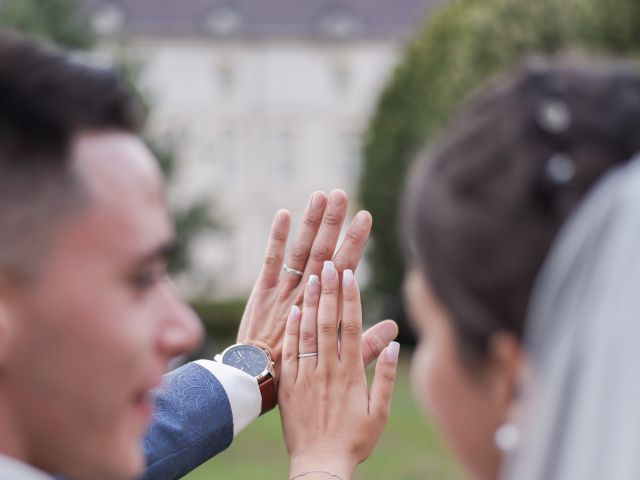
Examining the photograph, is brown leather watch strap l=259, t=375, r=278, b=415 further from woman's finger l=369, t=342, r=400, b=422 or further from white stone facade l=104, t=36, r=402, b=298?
white stone facade l=104, t=36, r=402, b=298

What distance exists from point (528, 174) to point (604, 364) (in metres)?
0.29

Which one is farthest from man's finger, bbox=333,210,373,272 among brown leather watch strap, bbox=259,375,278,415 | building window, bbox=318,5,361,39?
building window, bbox=318,5,361,39

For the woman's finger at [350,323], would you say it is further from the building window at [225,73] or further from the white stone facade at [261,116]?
the building window at [225,73]

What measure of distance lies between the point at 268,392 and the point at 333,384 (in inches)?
7.3

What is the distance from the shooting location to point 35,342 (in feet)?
5.48

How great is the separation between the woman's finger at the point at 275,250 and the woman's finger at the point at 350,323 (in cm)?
25

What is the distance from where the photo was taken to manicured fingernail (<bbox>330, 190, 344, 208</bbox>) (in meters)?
2.79

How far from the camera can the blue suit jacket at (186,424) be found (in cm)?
265

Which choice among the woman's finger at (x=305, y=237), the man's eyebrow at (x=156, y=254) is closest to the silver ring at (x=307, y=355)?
the woman's finger at (x=305, y=237)

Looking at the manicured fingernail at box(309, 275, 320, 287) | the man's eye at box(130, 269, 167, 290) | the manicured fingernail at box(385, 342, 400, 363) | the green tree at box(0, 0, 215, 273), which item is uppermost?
the man's eye at box(130, 269, 167, 290)

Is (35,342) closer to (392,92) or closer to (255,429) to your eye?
(255,429)

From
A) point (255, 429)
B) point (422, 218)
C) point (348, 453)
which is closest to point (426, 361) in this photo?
point (422, 218)

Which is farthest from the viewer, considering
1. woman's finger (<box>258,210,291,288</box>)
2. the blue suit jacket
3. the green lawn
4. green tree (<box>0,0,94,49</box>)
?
green tree (<box>0,0,94,49</box>)

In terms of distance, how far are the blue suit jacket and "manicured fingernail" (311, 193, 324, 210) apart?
46cm
